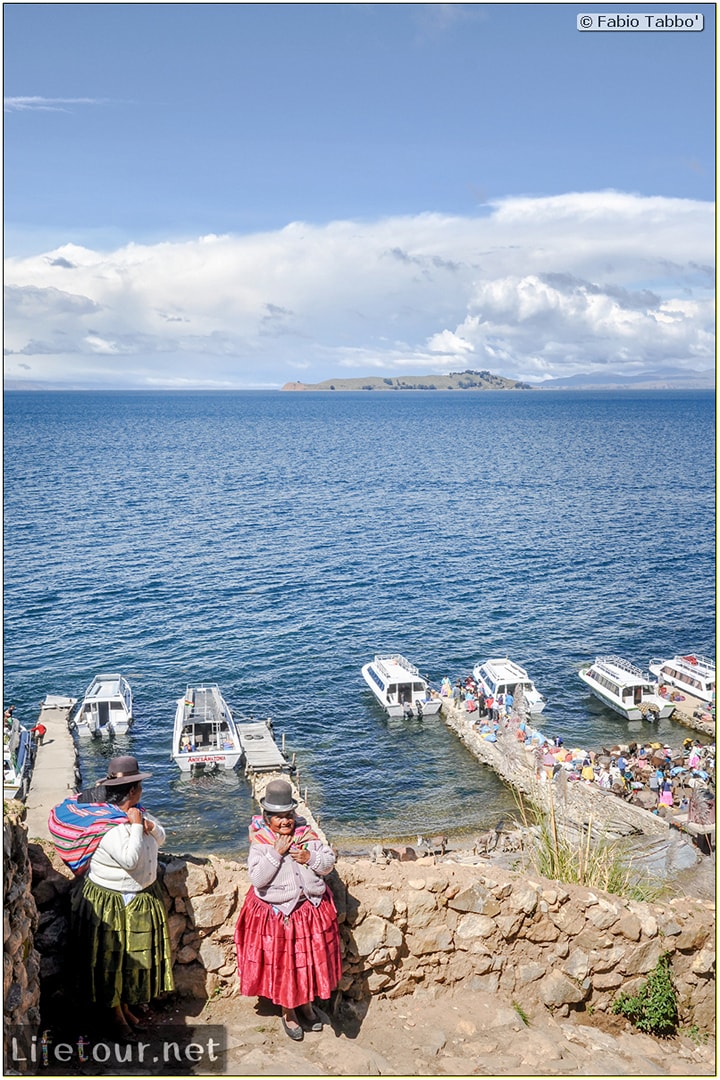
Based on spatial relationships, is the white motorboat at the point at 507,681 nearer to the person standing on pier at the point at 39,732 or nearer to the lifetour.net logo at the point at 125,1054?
the person standing on pier at the point at 39,732

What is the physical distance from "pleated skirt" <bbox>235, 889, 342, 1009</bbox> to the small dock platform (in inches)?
953

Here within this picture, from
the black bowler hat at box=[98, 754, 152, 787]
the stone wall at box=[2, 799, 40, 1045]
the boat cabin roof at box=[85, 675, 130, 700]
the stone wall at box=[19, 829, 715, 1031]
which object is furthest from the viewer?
the boat cabin roof at box=[85, 675, 130, 700]

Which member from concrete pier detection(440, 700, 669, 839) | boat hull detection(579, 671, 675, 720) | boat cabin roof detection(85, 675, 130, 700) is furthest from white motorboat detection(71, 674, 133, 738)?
boat hull detection(579, 671, 675, 720)

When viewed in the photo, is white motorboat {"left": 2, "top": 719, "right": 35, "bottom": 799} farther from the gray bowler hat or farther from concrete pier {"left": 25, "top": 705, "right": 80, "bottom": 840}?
the gray bowler hat

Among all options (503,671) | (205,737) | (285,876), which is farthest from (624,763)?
(285,876)

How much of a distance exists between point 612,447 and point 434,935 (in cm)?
14345

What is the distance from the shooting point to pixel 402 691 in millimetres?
37156

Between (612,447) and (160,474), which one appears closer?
(160,474)

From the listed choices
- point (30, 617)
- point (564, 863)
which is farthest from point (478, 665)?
point (564, 863)

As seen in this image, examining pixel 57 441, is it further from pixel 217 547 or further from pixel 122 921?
Result: pixel 122 921

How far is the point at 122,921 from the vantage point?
6988 millimetres

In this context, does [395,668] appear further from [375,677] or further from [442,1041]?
[442,1041]

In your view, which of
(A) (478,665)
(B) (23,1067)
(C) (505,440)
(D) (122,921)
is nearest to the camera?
(B) (23,1067)

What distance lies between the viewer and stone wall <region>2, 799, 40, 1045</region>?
6191 mm
